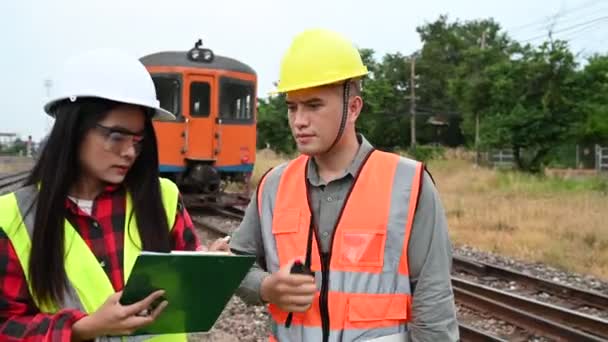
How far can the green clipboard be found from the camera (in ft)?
5.63

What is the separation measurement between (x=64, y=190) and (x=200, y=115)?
38.0 feet

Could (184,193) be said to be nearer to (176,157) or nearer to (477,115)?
(176,157)

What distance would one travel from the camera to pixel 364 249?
2154mm

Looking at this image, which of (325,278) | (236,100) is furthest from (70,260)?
(236,100)

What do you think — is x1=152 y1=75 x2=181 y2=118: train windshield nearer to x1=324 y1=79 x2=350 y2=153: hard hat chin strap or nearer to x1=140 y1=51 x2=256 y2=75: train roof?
x1=140 y1=51 x2=256 y2=75: train roof

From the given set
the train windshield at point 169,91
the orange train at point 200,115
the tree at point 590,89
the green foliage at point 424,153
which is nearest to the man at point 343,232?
the orange train at point 200,115

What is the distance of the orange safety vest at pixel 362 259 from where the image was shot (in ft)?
6.95

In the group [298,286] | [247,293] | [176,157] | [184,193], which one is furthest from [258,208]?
[184,193]

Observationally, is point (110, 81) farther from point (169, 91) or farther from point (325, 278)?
point (169, 91)

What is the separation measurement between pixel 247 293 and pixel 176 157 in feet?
36.5

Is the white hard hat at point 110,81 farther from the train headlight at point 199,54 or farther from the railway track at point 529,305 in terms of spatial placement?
the train headlight at point 199,54

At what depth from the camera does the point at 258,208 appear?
96.0 inches

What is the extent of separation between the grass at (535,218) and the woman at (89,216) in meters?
8.38

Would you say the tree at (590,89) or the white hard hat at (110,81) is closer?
the white hard hat at (110,81)
